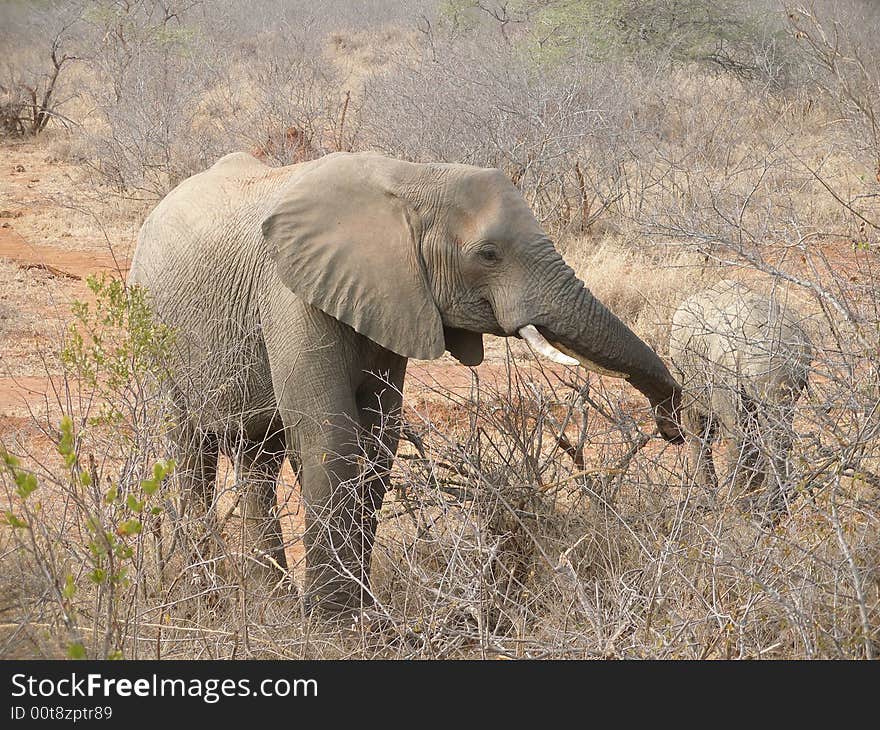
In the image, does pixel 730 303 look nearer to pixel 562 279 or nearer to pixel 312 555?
pixel 562 279

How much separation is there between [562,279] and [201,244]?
1489 mm

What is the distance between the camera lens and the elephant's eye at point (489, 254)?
13.9 ft

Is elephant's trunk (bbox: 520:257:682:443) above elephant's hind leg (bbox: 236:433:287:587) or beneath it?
above

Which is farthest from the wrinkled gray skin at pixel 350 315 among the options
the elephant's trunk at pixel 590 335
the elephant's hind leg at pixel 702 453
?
the elephant's hind leg at pixel 702 453

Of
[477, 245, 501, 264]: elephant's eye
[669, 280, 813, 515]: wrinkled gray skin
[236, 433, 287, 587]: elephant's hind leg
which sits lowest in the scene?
[236, 433, 287, 587]: elephant's hind leg

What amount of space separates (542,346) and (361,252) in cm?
73

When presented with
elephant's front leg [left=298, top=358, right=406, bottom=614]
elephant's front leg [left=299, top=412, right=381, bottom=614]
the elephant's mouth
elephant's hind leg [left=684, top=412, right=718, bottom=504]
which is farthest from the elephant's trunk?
elephant's front leg [left=299, top=412, right=381, bottom=614]

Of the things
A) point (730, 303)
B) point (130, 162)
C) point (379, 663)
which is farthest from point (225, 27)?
point (379, 663)

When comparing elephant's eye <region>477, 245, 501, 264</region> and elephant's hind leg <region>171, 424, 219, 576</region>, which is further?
elephant's eye <region>477, 245, 501, 264</region>

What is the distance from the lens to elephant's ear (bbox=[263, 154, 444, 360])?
4.27 meters

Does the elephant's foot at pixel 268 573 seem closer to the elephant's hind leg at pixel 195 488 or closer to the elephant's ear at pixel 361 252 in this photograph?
the elephant's hind leg at pixel 195 488

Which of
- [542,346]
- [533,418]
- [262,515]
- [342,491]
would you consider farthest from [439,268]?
[262,515]

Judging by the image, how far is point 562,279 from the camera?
4258 millimetres

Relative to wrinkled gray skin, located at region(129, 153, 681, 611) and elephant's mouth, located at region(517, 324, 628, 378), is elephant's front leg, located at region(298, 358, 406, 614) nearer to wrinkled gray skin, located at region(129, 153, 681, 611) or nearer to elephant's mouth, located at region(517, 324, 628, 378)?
wrinkled gray skin, located at region(129, 153, 681, 611)
